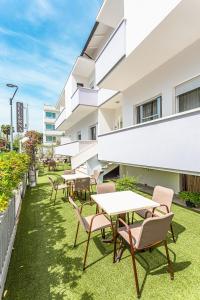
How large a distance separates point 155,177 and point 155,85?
4111 millimetres

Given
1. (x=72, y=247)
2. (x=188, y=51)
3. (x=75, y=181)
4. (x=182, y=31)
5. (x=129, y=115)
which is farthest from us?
(x=129, y=115)

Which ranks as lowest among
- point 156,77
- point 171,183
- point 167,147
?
point 171,183

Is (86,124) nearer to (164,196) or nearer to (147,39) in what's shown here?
(147,39)

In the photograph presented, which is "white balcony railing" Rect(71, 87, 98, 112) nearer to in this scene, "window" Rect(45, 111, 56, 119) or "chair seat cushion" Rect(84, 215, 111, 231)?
"chair seat cushion" Rect(84, 215, 111, 231)

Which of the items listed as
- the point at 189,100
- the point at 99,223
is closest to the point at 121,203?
the point at 99,223

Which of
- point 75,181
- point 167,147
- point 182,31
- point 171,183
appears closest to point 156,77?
point 182,31

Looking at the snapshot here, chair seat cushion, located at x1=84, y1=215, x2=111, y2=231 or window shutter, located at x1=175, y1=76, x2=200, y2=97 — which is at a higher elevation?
window shutter, located at x1=175, y1=76, x2=200, y2=97

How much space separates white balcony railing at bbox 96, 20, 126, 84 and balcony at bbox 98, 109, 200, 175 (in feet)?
9.42

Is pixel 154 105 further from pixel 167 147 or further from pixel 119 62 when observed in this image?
pixel 167 147

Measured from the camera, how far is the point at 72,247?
387 cm

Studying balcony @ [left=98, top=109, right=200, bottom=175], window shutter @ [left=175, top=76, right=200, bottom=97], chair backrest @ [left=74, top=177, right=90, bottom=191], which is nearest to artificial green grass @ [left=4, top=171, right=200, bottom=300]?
balcony @ [left=98, top=109, right=200, bottom=175]

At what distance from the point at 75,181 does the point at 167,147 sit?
3.58 meters

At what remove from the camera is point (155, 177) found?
27.4 feet

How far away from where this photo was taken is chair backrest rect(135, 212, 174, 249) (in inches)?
95.8
